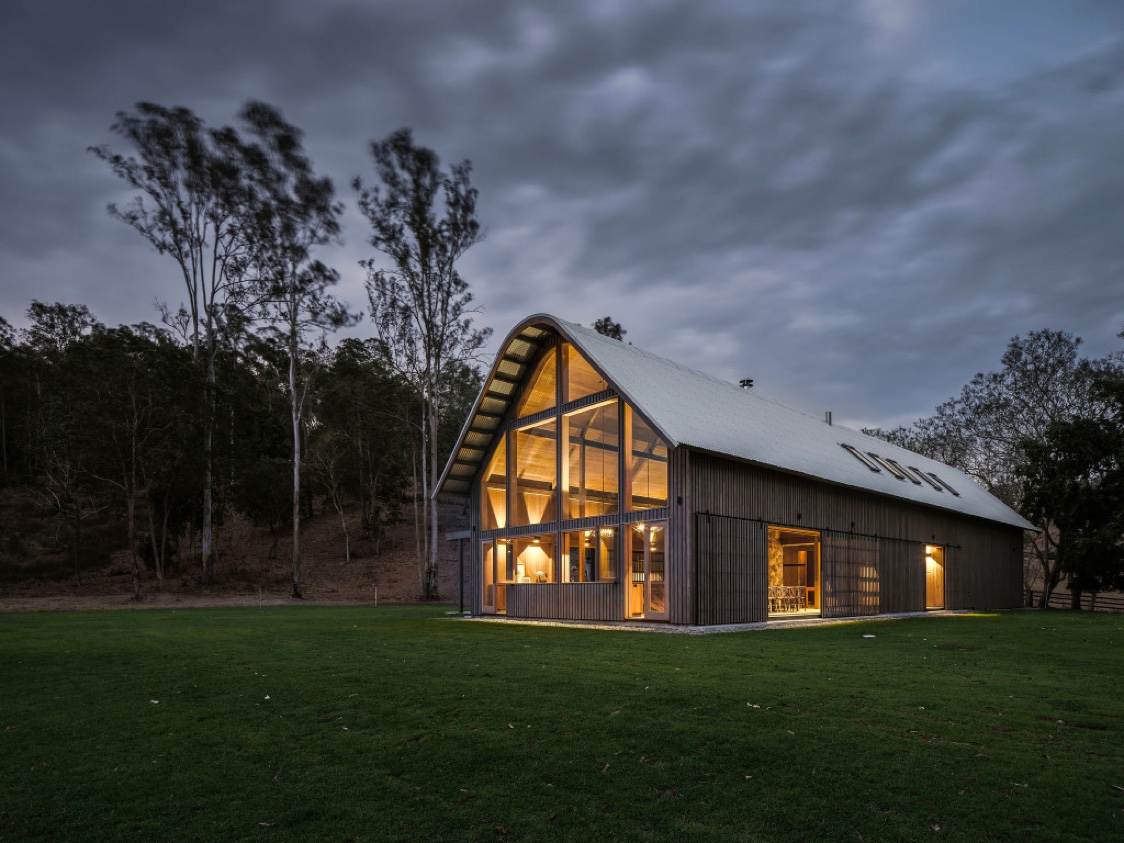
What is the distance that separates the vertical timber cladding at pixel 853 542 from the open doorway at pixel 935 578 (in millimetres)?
254

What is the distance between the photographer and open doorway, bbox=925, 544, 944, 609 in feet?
81.5

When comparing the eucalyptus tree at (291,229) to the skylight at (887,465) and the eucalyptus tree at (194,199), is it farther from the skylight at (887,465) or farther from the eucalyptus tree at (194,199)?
the skylight at (887,465)

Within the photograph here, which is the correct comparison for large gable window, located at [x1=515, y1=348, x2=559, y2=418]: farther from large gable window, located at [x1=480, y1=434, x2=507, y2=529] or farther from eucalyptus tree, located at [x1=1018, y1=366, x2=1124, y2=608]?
eucalyptus tree, located at [x1=1018, y1=366, x2=1124, y2=608]

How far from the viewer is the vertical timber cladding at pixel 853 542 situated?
1552 cm

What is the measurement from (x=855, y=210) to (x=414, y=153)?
1665 centimetres

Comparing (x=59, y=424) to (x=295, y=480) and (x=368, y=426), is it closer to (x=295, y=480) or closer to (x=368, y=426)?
(x=295, y=480)

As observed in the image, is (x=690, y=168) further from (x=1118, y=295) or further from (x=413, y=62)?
(x=1118, y=295)

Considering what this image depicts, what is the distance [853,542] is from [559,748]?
17.4 metres

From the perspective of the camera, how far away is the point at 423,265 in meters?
29.3

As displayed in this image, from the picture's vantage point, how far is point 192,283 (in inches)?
1230

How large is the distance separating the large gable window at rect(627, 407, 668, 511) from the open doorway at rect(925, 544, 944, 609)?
1401 cm

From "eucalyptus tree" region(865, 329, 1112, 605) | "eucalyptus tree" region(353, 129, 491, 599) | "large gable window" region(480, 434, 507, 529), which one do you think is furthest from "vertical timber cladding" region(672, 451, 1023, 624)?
"eucalyptus tree" region(353, 129, 491, 599)

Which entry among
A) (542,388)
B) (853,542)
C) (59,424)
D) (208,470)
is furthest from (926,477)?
(59,424)

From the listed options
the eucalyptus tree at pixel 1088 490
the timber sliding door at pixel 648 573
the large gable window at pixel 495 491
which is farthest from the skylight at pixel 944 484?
the large gable window at pixel 495 491
